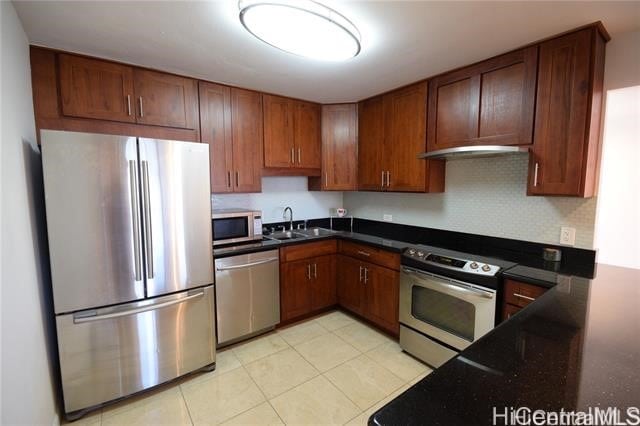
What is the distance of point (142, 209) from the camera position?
6.21 feet

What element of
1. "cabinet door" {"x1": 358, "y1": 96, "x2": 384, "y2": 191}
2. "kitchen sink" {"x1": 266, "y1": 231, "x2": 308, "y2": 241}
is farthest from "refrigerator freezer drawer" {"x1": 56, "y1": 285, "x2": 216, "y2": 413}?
"cabinet door" {"x1": 358, "y1": 96, "x2": 384, "y2": 191}

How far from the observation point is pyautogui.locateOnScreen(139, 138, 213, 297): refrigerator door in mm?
1922

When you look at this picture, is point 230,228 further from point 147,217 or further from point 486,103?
point 486,103

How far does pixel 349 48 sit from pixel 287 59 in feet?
1.81

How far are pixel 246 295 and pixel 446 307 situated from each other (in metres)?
1.67

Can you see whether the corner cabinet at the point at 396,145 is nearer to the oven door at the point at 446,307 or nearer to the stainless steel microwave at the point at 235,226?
the oven door at the point at 446,307

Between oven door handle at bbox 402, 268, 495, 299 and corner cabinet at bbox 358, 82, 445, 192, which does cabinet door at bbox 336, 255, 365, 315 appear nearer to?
oven door handle at bbox 402, 268, 495, 299

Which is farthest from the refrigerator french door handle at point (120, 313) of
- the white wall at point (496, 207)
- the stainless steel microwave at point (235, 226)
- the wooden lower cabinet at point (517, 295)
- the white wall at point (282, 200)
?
the white wall at point (496, 207)

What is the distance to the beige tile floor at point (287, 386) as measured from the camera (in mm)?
1859

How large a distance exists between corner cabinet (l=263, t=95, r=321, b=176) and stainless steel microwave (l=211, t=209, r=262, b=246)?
0.56 metres

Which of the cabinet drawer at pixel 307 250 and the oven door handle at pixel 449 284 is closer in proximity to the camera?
the oven door handle at pixel 449 284

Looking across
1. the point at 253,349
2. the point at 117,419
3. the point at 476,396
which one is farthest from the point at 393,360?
the point at 117,419

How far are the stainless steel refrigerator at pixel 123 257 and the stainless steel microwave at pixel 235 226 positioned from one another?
35 centimetres

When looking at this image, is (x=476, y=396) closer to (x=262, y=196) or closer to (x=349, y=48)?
(x=349, y=48)
